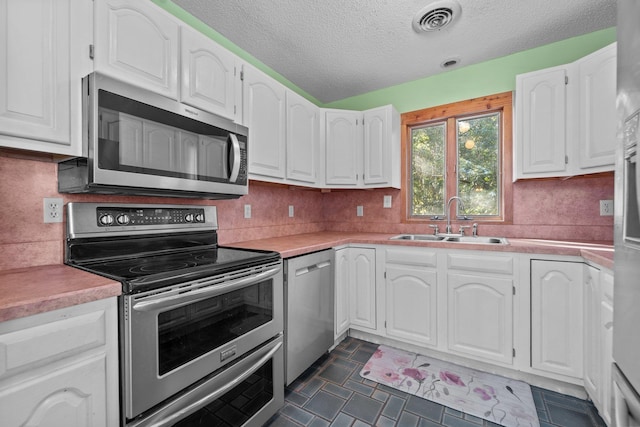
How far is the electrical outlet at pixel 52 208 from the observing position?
1251mm

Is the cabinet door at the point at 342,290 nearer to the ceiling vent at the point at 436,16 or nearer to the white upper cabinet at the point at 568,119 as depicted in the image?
the white upper cabinet at the point at 568,119

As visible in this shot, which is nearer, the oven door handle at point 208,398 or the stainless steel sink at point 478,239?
the oven door handle at point 208,398

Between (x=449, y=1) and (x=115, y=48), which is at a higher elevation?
(x=449, y=1)

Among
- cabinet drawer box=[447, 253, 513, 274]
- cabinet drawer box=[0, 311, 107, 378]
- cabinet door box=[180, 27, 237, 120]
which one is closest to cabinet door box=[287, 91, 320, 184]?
cabinet door box=[180, 27, 237, 120]

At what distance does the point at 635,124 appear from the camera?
67 centimetres

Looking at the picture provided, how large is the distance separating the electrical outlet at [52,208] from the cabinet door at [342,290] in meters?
1.68

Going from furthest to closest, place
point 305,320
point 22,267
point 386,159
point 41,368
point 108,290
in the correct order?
point 386,159 → point 305,320 → point 22,267 → point 108,290 → point 41,368

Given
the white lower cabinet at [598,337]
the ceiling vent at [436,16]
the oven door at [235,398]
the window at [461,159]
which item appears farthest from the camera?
the window at [461,159]

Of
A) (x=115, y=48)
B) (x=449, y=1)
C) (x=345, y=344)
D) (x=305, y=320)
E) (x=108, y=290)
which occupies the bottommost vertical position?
(x=345, y=344)

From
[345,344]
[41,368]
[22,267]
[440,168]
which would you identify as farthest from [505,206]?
[22,267]

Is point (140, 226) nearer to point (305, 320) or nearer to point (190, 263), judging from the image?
point (190, 263)

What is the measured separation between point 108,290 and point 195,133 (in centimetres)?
89

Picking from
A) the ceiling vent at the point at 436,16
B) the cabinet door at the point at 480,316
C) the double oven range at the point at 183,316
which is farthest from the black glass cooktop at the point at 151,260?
the ceiling vent at the point at 436,16

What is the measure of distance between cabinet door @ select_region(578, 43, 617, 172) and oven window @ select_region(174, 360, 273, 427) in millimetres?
2369
